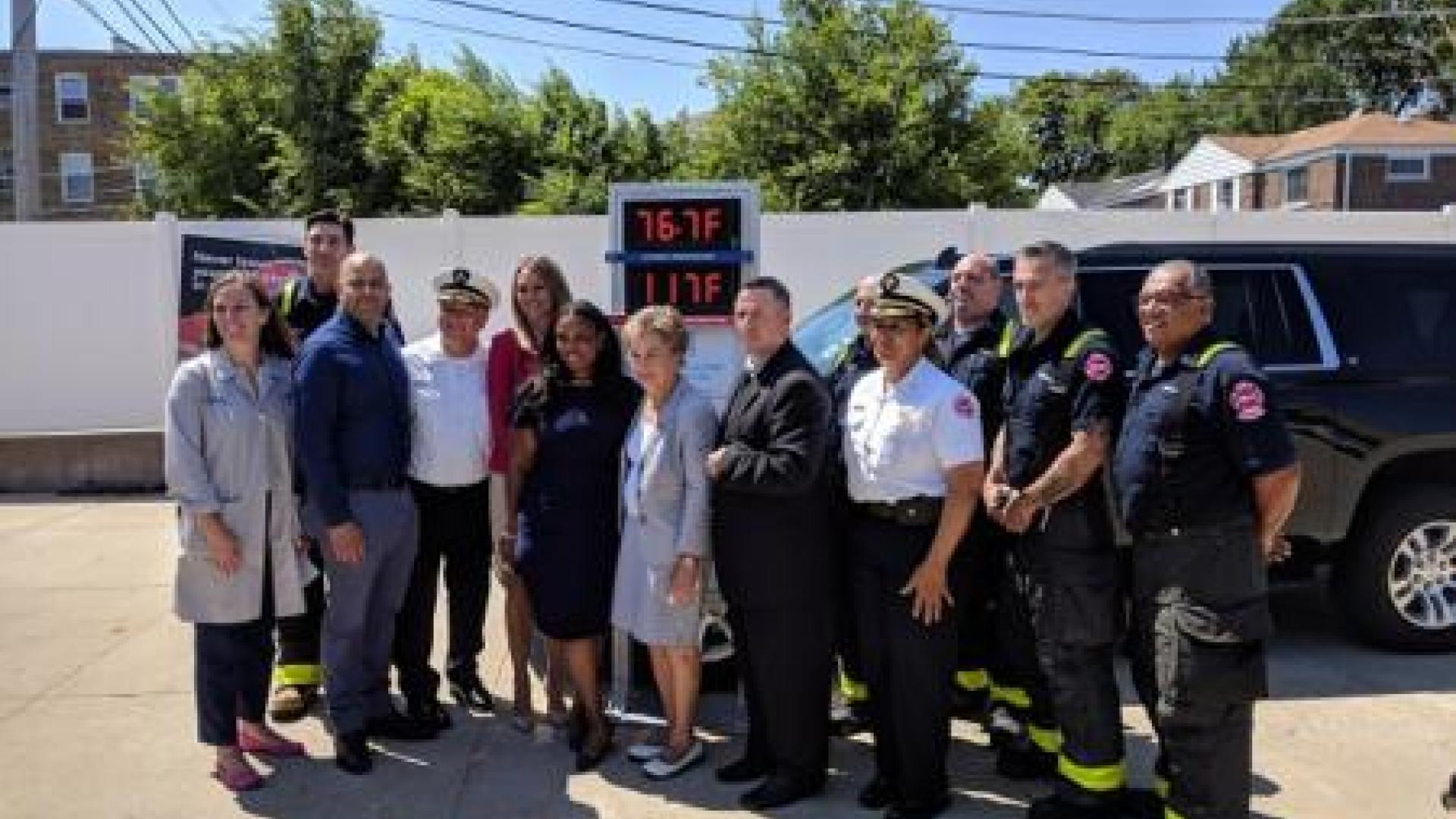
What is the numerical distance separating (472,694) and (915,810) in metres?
2.16

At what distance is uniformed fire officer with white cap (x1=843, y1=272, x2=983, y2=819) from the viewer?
3.97 metres

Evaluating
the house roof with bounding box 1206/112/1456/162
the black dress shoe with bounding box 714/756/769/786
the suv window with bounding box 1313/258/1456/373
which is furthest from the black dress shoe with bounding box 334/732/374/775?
the house roof with bounding box 1206/112/1456/162

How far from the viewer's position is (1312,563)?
19.5ft

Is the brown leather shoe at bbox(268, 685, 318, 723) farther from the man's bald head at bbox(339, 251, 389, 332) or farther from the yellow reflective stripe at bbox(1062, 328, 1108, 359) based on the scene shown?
the yellow reflective stripe at bbox(1062, 328, 1108, 359)

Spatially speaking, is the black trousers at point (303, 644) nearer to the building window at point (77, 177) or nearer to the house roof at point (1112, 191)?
the building window at point (77, 177)

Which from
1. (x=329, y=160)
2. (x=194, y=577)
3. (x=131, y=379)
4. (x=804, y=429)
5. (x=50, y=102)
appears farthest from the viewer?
(x=50, y=102)

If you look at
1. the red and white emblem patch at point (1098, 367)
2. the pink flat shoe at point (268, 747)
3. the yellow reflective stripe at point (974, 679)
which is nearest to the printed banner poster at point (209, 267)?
the pink flat shoe at point (268, 747)

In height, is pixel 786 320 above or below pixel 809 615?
above

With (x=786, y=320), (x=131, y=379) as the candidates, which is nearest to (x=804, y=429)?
(x=786, y=320)

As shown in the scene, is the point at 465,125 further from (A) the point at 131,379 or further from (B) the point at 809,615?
(B) the point at 809,615

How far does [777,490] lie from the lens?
4082 mm

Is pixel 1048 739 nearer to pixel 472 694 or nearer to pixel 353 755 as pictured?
pixel 472 694

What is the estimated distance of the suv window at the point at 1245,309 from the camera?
5.77 meters

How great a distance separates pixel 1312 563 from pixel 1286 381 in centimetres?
91
